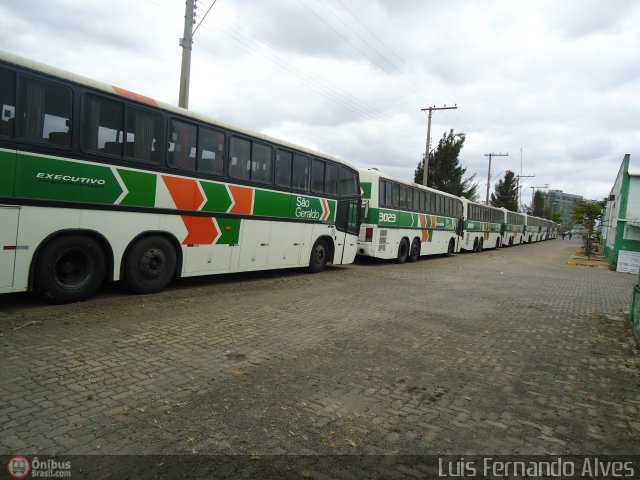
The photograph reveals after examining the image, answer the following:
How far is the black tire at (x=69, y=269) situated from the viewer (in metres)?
6.39

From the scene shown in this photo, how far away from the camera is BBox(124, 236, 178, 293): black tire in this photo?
767cm

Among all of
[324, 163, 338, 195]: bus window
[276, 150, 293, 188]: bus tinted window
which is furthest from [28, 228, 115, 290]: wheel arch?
[324, 163, 338, 195]: bus window

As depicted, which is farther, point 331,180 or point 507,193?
point 507,193

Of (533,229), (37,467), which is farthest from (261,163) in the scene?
(533,229)

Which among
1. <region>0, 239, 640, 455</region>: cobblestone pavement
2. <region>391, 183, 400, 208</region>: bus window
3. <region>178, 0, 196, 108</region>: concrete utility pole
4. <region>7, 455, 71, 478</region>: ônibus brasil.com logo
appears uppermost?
<region>178, 0, 196, 108</region>: concrete utility pole

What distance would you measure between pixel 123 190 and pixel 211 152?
2.16 meters

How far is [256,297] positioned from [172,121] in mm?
3703

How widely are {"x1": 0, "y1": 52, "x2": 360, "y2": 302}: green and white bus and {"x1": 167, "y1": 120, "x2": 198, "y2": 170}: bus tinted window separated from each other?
0.02 meters

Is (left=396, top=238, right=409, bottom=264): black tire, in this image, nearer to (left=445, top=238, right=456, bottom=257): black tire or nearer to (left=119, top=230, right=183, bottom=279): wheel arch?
(left=445, top=238, right=456, bottom=257): black tire

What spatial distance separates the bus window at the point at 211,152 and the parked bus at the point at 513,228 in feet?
110

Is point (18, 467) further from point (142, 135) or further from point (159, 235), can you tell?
point (142, 135)

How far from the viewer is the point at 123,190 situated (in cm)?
733

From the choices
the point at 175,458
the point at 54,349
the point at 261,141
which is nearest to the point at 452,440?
the point at 175,458

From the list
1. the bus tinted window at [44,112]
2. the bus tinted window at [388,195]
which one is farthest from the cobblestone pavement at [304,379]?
the bus tinted window at [388,195]
